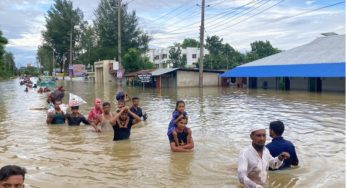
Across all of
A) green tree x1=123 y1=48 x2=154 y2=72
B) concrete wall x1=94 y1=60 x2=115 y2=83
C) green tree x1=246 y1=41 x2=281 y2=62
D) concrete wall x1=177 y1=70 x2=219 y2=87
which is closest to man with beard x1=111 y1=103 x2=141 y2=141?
concrete wall x1=177 y1=70 x2=219 y2=87

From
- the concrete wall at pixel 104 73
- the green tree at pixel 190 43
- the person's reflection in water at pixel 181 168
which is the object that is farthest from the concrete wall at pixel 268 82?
the green tree at pixel 190 43

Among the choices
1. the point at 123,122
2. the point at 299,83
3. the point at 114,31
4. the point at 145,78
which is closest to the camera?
the point at 123,122

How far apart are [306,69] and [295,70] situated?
1.24 meters

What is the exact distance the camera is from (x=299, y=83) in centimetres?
3919

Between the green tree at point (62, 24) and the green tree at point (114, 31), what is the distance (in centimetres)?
1393

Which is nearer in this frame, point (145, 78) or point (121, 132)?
point (121, 132)

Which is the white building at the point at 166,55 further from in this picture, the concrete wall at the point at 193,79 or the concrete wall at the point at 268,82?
the concrete wall at the point at 268,82

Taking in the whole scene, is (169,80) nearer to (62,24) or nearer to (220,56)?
(220,56)

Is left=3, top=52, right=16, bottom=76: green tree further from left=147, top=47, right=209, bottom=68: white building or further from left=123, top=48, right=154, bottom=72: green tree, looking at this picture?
left=123, top=48, right=154, bottom=72: green tree

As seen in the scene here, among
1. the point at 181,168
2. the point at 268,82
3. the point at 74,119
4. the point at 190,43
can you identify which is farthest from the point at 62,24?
the point at 181,168

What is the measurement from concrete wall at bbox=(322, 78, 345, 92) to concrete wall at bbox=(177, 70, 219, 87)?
631 inches

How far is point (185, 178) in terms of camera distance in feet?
24.1

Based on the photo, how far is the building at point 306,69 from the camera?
3353cm

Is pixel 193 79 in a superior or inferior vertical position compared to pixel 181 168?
superior
